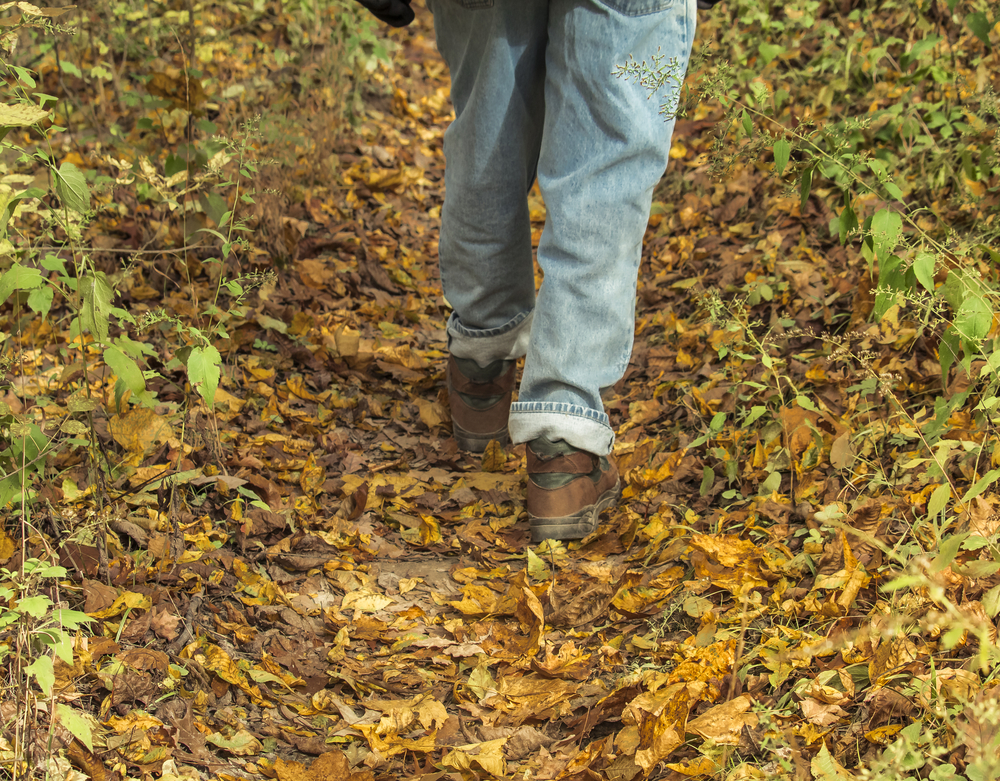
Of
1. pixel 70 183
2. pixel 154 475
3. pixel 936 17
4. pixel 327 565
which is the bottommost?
pixel 327 565

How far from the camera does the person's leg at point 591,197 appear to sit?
1.79m

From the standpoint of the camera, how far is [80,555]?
1.74 meters

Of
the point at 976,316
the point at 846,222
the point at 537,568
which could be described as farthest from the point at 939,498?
the point at 537,568

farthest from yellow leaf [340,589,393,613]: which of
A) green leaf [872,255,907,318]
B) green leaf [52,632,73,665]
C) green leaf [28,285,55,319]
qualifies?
green leaf [872,255,907,318]

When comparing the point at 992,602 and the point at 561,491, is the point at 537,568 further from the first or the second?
the point at 992,602

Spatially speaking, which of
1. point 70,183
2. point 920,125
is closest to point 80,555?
point 70,183

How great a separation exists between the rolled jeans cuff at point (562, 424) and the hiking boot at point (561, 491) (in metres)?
0.03

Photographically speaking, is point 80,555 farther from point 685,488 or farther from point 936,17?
point 936,17

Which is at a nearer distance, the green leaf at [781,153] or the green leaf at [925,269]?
the green leaf at [925,269]

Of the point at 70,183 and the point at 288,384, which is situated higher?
the point at 70,183

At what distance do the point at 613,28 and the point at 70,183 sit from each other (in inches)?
43.7

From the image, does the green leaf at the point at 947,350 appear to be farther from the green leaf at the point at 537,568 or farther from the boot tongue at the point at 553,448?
the green leaf at the point at 537,568

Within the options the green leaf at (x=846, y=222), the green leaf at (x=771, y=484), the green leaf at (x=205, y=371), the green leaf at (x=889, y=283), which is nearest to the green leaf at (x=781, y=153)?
the green leaf at (x=846, y=222)

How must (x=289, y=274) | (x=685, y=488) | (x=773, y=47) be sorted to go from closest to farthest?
(x=685, y=488)
(x=289, y=274)
(x=773, y=47)
